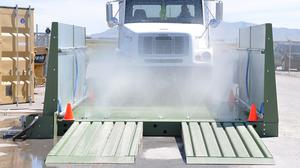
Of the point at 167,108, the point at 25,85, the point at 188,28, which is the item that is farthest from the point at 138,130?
the point at 25,85

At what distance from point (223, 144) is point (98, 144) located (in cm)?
200

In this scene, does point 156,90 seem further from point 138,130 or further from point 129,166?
point 129,166

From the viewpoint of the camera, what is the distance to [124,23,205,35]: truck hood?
11930 millimetres

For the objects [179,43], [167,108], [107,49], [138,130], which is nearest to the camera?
[138,130]

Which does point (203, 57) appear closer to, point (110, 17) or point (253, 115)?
point (110, 17)

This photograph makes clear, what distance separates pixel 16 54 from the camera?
14.1 m

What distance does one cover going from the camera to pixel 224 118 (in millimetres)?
9133

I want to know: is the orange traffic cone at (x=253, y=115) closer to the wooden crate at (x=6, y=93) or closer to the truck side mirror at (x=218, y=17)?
the truck side mirror at (x=218, y=17)

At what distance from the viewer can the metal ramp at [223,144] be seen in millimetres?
7309

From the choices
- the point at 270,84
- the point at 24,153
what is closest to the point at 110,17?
the point at 270,84

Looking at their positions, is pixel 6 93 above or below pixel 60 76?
below

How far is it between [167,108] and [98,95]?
272cm

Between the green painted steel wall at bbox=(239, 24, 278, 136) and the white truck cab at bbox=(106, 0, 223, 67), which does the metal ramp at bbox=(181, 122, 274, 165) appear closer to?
the green painted steel wall at bbox=(239, 24, 278, 136)

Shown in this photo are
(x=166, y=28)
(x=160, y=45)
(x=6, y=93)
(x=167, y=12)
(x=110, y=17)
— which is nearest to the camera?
(x=160, y=45)
